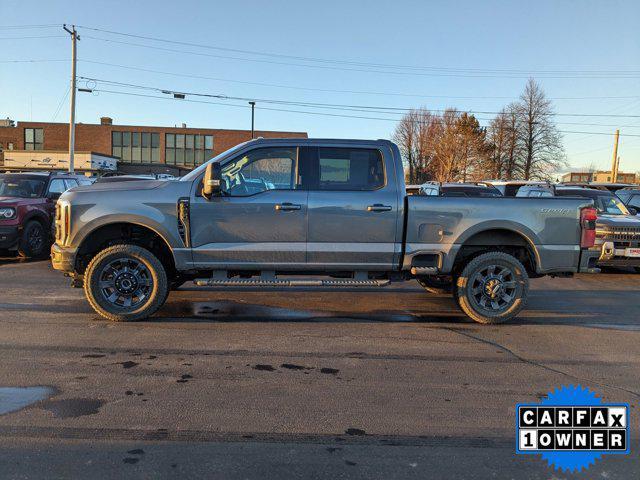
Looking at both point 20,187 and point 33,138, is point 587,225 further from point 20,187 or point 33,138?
point 33,138

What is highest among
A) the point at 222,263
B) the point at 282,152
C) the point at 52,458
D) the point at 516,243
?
the point at 282,152

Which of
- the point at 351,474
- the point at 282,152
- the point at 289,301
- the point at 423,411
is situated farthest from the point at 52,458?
the point at 289,301

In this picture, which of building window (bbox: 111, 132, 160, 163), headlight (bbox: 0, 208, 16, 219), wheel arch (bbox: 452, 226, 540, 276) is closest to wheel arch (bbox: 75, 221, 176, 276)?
wheel arch (bbox: 452, 226, 540, 276)

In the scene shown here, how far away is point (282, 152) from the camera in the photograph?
6.09 m

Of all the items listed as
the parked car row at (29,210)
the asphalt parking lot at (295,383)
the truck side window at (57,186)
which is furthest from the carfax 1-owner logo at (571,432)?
the truck side window at (57,186)

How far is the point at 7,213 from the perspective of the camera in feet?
34.2

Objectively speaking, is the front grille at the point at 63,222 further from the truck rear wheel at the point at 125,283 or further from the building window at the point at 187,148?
the building window at the point at 187,148

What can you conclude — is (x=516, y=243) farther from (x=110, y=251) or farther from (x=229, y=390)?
(x=110, y=251)

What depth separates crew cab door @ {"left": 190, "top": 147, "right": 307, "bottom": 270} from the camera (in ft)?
19.3

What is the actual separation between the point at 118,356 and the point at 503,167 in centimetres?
5429

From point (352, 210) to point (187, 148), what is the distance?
169ft

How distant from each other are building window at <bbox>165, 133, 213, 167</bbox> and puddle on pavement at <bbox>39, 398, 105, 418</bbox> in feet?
170

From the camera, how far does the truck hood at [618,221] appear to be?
991 cm

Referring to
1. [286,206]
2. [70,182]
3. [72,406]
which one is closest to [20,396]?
[72,406]
